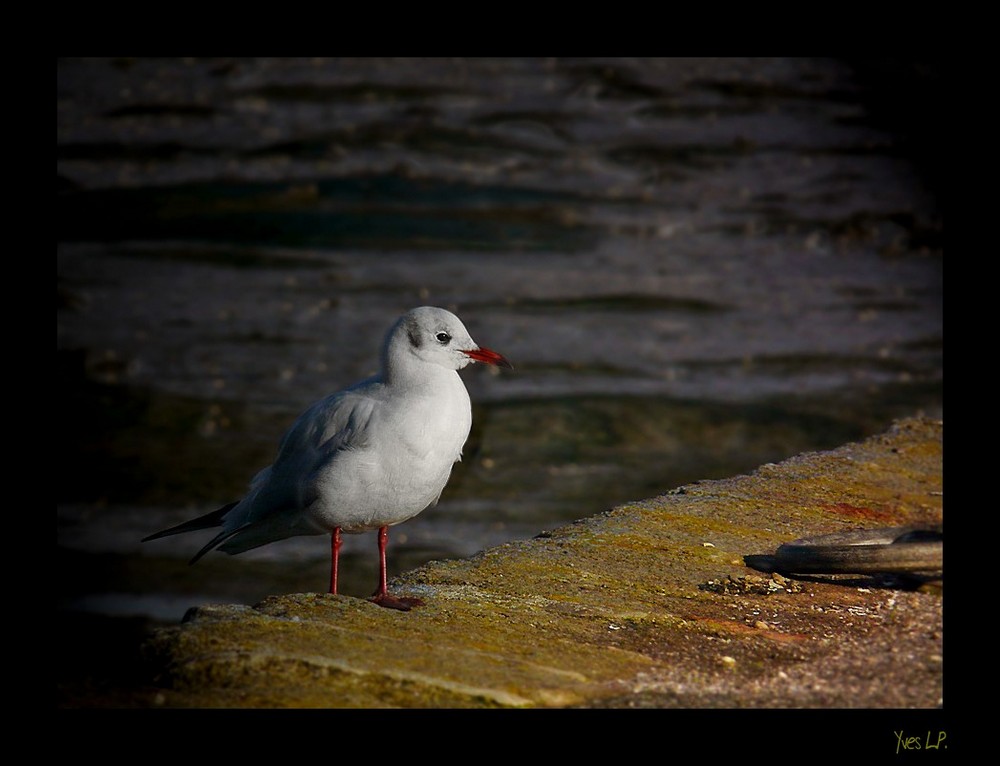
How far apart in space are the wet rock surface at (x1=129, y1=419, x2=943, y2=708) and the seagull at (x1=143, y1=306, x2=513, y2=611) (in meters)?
0.26

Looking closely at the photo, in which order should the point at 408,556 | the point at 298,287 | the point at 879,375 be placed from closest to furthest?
the point at 408,556 < the point at 879,375 < the point at 298,287

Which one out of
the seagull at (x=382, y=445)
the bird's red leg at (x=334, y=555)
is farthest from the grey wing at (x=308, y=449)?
the bird's red leg at (x=334, y=555)

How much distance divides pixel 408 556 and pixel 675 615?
320 cm

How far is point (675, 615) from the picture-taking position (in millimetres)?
3238

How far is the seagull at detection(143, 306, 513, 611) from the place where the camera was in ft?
11.4

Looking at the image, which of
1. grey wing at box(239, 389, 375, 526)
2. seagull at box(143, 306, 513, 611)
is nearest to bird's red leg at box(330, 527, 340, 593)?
seagull at box(143, 306, 513, 611)

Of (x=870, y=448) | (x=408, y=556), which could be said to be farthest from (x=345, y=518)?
(x=408, y=556)

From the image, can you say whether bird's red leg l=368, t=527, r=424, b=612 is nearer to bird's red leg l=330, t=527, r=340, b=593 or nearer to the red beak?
bird's red leg l=330, t=527, r=340, b=593

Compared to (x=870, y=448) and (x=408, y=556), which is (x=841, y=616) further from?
(x=408, y=556)

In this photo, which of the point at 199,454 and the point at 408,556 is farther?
the point at 199,454

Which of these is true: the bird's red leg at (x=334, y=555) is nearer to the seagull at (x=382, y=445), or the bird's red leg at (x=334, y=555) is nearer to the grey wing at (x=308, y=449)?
the seagull at (x=382, y=445)

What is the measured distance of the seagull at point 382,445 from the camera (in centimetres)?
347

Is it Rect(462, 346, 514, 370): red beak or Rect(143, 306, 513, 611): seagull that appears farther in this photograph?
Rect(462, 346, 514, 370): red beak

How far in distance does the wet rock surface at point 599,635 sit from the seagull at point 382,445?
26 cm
